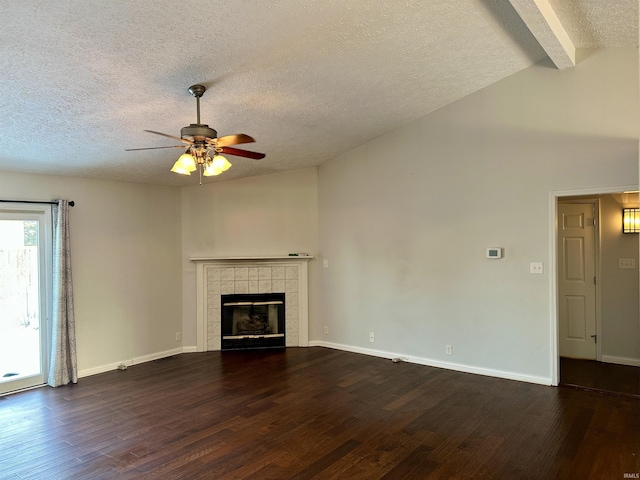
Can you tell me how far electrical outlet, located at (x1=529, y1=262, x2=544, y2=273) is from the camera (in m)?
4.50

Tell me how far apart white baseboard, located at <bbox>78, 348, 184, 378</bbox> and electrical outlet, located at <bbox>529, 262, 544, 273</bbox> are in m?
4.81

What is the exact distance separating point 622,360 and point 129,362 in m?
6.18

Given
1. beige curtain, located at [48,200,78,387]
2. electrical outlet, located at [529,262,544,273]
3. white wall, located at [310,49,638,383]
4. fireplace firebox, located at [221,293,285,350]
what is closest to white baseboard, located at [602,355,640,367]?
white wall, located at [310,49,638,383]

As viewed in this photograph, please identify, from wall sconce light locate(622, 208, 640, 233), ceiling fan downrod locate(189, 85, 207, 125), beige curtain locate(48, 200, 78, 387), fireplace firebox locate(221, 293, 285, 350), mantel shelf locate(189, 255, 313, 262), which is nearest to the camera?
ceiling fan downrod locate(189, 85, 207, 125)

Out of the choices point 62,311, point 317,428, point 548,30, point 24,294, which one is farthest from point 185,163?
point 24,294

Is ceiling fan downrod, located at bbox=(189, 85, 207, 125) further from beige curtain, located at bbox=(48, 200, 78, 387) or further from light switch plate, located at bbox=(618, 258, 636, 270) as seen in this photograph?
light switch plate, located at bbox=(618, 258, 636, 270)

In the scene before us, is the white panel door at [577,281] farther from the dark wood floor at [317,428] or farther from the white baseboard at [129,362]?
the white baseboard at [129,362]

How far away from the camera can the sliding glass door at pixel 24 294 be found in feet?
15.3

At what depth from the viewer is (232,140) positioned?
2918 millimetres

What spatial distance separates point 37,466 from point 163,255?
335 centimetres

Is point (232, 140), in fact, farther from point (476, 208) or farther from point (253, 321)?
point (253, 321)

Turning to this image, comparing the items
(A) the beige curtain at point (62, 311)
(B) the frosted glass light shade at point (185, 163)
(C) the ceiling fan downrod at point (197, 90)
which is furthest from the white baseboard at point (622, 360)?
(A) the beige curtain at point (62, 311)

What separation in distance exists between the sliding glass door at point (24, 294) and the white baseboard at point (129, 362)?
44 cm

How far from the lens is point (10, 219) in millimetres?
4652
